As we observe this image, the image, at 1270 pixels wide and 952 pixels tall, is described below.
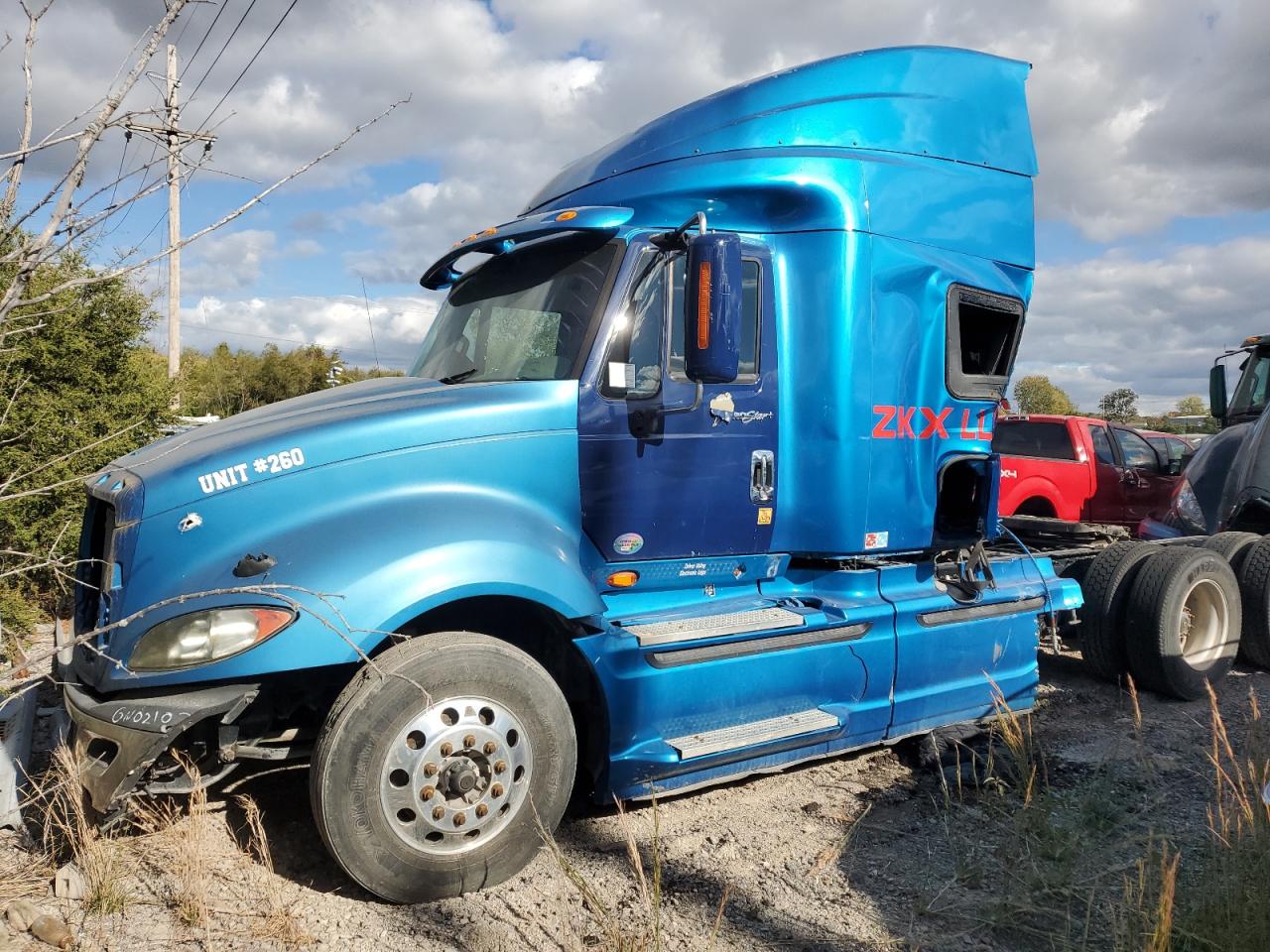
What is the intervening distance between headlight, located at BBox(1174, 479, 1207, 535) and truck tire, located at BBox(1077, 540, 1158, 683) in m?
1.91

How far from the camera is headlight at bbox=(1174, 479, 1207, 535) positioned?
8.29 meters

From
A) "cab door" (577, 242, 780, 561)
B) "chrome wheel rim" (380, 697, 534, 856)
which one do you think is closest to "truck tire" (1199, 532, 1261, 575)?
"cab door" (577, 242, 780, 561)

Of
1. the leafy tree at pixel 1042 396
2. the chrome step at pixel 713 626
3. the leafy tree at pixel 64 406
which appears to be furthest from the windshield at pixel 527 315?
the leafy tree at pixel 1042 396

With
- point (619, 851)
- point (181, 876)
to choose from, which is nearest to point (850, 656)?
point (619, 851)

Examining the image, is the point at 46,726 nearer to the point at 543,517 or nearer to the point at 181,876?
the point at 181,876

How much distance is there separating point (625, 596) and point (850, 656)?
1.19 m

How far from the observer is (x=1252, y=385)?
32.8 ft

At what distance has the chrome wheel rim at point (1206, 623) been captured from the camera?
668 cm

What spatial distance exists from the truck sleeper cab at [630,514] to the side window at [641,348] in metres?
0.01

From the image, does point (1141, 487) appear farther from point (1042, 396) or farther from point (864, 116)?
point (1042, 396)

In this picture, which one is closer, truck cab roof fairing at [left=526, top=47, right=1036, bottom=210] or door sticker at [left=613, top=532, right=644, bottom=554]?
door sticker at [left=613, top=532, right=644, bottom=554]

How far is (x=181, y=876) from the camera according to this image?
11.7ft

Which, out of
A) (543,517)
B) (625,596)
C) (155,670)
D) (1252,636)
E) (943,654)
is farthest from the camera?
(1252,636)

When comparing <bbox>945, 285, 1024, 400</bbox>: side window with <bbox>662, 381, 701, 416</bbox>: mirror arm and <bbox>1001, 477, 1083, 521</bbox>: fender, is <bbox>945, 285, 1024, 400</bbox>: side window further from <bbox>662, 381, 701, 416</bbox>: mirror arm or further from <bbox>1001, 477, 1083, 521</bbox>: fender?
<bbox>1001, 477, 1083, 521</bbox>: fender
